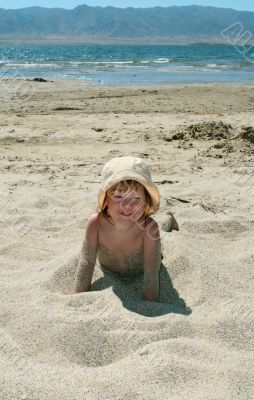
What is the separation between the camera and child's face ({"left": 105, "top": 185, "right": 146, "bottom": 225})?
2.66 meters

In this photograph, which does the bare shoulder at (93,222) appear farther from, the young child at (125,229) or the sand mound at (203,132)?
the sand mound at (203,132)

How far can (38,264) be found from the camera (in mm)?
3207

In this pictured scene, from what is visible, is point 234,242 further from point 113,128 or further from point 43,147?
point 113,128

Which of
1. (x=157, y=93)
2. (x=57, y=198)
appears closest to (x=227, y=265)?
(x=57, y=198)

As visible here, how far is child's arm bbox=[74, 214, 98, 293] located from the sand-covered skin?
8 cm

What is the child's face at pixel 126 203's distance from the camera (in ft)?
8.74

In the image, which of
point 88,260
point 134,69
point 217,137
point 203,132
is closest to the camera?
point 88,260

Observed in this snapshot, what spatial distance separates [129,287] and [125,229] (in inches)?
12.5

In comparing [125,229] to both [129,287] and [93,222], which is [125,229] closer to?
[93,222]

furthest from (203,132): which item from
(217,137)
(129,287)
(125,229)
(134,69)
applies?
(134,69)

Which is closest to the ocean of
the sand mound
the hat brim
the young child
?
the sand mound

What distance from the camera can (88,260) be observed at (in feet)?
9.20

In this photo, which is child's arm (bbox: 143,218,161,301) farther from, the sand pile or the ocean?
the ocean

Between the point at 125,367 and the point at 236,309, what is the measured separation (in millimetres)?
799
